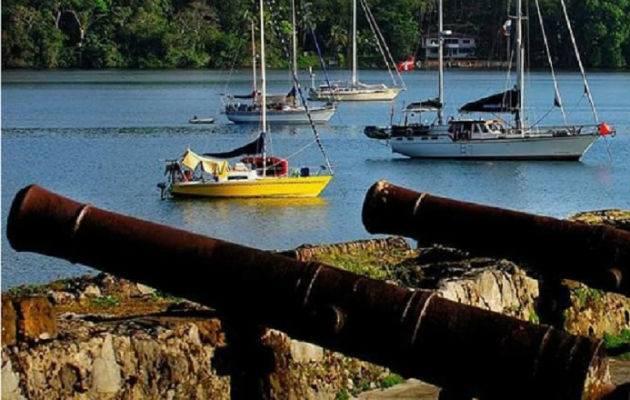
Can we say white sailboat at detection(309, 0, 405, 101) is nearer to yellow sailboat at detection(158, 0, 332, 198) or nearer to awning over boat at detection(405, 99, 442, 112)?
awning over boat at detection(405, 99, 442, 112)

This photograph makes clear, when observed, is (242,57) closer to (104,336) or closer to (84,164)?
Answer: (84,164)

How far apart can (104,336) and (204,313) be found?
3.23ft

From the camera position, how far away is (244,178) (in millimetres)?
37938

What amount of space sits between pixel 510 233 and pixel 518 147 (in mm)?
40554

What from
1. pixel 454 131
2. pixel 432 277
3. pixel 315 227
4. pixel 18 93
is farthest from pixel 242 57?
pixel 432 277

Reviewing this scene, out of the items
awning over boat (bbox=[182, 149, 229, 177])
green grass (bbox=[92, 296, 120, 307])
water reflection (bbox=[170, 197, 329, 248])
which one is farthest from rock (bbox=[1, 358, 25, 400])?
awning over boat (bbox=[182, 149, 229, 177])

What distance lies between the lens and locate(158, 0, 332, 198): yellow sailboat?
123 feet

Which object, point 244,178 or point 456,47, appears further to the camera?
point 456,47

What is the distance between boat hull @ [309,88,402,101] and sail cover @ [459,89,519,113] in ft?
105

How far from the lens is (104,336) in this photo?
9703 mm

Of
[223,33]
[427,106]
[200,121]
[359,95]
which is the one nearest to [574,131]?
[427,106]

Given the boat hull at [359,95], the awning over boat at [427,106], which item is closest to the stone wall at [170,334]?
the awning over boat at [427,106]

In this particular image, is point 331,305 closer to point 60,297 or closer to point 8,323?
point 8,323

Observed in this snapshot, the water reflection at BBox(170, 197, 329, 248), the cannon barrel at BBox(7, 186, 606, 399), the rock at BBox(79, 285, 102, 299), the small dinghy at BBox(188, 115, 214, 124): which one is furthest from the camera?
the small dinghy at BBox(188, 115, 214, 124)
